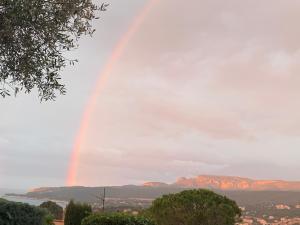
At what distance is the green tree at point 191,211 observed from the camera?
36062 millimetres

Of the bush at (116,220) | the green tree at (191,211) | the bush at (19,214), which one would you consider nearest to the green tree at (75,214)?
the green tree at (191,211)

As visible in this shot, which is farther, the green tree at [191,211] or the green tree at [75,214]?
the green tree at [75,214]

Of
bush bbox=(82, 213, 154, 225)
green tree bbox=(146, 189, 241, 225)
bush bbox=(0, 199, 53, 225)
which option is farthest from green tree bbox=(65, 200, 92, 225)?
bush bbox=(0, 199, 53, 225)

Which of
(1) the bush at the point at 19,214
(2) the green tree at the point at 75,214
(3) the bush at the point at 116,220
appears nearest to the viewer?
(1) the bush at the point at 19,214

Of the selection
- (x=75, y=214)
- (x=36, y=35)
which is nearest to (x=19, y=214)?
(x=36, y=35)

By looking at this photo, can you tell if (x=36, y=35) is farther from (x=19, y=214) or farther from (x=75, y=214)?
(x=75, y=214)

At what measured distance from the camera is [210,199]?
37062 millimetres

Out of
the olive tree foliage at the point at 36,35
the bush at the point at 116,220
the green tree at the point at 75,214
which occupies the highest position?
the olive tree foliage at the point at 36,35

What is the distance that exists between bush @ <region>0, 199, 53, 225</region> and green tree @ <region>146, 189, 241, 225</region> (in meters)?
21.6

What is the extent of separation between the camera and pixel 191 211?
36.4 meters

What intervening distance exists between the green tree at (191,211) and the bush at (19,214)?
21.6 m

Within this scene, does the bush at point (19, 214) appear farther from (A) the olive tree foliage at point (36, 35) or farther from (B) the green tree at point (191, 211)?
(B) the green tree at point (191, 211)

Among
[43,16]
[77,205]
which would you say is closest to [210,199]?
[77,205]

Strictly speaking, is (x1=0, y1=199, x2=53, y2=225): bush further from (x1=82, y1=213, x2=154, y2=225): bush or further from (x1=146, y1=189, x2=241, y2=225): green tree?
(x1=146, y1=189, x2=241, y2=225): green tree
